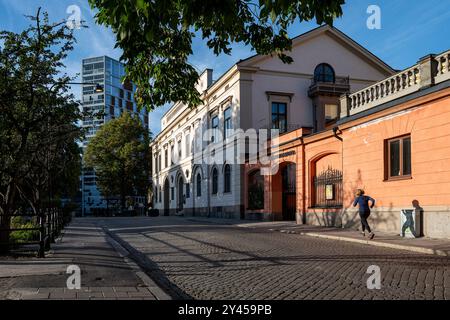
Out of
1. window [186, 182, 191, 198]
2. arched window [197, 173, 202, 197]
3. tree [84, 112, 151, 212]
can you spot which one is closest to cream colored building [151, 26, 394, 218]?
arched window [197, 173, 202, 197]

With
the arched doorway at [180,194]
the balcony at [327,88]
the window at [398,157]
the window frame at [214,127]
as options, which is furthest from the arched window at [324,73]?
the arched doorway at [180,194]

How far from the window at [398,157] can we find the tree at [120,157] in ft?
171

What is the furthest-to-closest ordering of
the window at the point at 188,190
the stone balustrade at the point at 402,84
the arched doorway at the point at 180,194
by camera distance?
the arched doorway at the point at 180,194, the window at the point at 188,190, the stone balustrade at the point at 402,84

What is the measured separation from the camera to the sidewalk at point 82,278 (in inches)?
249

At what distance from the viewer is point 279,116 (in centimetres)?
3419

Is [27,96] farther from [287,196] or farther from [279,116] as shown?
[279,116]

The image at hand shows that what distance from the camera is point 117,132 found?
6769 cm

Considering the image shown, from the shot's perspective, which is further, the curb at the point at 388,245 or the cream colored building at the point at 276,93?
the cream colored building at the point at 276,93

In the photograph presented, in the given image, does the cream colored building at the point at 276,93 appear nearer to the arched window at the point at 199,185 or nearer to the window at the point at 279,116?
the window at the point at 279,116

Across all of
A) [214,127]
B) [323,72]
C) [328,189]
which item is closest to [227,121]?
[214,127]

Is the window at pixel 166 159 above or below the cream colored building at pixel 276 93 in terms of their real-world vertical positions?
below

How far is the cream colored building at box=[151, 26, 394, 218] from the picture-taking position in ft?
110

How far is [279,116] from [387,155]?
56.4 ft

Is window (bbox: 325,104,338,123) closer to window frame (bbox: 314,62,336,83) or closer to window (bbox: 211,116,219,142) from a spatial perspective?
window frame (bbox: 314,62,336,83)
